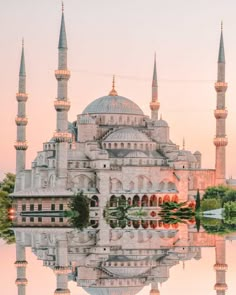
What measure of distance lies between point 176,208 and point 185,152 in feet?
40.3

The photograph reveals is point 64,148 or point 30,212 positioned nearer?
point 30,212

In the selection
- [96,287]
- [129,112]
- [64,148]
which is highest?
[129,112]

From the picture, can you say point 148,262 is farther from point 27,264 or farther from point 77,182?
point 77,182

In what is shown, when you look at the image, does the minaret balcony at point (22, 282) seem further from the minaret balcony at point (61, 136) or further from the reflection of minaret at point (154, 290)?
the minaret balcony at point (61, 136)

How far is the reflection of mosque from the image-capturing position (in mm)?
19469

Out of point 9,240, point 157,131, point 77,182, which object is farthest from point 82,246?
point 157,131

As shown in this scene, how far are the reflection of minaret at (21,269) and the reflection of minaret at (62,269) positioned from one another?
785mm

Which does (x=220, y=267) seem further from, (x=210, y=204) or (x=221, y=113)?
(x=221, y=113)

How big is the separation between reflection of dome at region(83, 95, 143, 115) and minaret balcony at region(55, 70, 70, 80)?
11240 millimetres

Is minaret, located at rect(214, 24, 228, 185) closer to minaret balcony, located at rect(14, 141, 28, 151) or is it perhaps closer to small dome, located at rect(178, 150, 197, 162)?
small dome, located at rect(178, 150, 197, 162)

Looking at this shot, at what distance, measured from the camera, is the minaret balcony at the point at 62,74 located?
6153 centimetres

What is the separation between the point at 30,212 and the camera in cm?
5788

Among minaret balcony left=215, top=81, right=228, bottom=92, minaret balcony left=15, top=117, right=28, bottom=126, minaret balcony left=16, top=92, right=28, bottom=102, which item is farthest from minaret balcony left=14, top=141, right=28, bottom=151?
minaret balcony left=215, top=81, right=228, bottom=92

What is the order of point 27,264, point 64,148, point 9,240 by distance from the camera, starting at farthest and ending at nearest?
point 64,148, point 9,240, point 27,264
